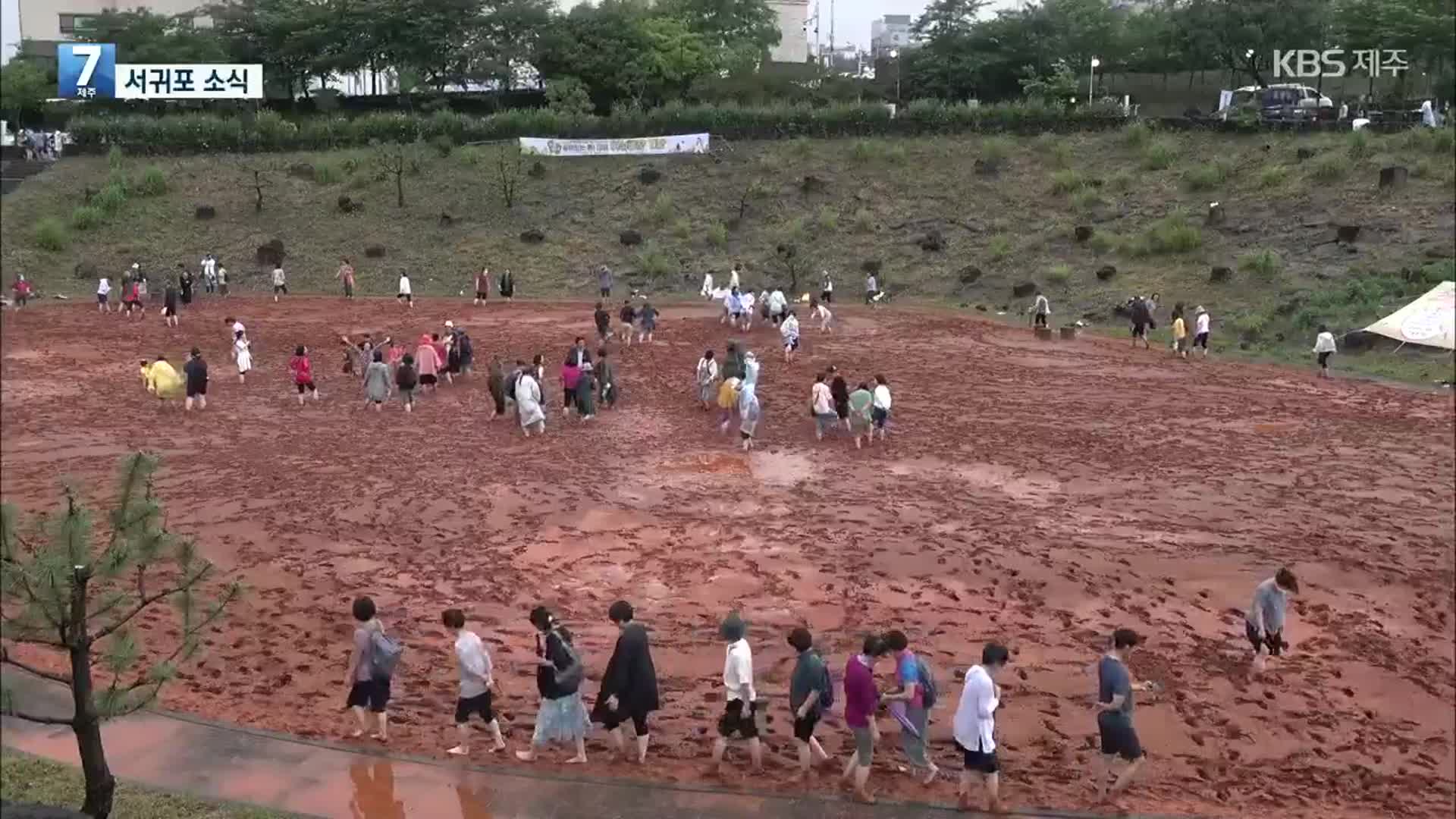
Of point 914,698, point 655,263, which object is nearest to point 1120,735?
point 914,698

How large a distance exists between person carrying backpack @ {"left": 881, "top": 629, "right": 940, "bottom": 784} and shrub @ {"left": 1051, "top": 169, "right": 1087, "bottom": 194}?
34059 millimetres

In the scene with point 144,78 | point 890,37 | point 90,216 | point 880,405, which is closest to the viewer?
point 880,405

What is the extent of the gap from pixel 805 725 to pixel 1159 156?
36.3 metres

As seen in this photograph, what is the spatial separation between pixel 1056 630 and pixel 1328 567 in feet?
12.5

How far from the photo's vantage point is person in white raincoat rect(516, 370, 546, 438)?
1755cm

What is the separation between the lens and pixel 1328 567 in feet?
41.3

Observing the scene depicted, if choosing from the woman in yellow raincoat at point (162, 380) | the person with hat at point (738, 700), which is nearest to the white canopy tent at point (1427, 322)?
the person with hat at point (738, 700)

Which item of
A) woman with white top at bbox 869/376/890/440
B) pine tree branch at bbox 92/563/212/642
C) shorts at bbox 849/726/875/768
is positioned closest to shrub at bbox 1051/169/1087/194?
woman with white top at bbox 869/376/890/440

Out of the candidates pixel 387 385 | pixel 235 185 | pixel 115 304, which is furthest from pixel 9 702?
pixel 235 185

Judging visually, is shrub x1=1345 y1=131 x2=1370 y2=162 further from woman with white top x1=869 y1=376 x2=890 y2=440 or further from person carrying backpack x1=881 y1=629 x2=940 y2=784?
person carrying backpack x1=881 y1=629 x2=940 y2=784

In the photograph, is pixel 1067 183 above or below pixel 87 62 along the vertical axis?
below

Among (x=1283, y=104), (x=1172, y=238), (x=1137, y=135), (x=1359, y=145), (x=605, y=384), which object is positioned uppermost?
(x=1283, y=104)

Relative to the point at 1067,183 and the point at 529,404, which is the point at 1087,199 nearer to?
the point at 1067,183

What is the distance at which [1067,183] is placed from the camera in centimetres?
3953
